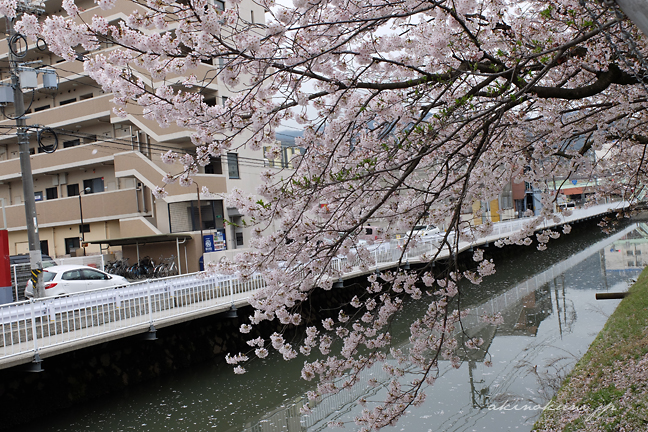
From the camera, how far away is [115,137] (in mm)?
23047

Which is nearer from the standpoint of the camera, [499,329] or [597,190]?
[597,190]

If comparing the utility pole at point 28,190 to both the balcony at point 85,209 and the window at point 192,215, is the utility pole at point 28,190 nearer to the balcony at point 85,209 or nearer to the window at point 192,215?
the window at point 192,215

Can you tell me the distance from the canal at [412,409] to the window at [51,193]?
728 inches

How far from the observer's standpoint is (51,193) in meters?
25.4

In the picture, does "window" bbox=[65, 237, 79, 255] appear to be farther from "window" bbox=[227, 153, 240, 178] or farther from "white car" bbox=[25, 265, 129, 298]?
"white car" bbox=[25, 265, 129, 298]

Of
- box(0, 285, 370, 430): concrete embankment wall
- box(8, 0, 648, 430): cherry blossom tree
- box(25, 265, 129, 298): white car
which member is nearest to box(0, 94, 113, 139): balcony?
box(25, 265, 129, 298): white car

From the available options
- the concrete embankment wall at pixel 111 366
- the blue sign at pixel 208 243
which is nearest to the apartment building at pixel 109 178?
the blue sign at pixel 208 243

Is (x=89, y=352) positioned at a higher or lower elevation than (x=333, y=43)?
lower

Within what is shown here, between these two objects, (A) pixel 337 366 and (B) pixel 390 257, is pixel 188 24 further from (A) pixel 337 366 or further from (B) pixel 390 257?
(B) pixel 390 257

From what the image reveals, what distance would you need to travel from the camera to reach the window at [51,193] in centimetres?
2522

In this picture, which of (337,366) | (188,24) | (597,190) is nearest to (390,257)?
(597,190)

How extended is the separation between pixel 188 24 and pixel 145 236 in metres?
17.8

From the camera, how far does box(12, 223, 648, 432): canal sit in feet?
24.1

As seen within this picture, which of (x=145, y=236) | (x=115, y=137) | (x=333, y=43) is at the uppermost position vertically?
(x=115, y=137)
